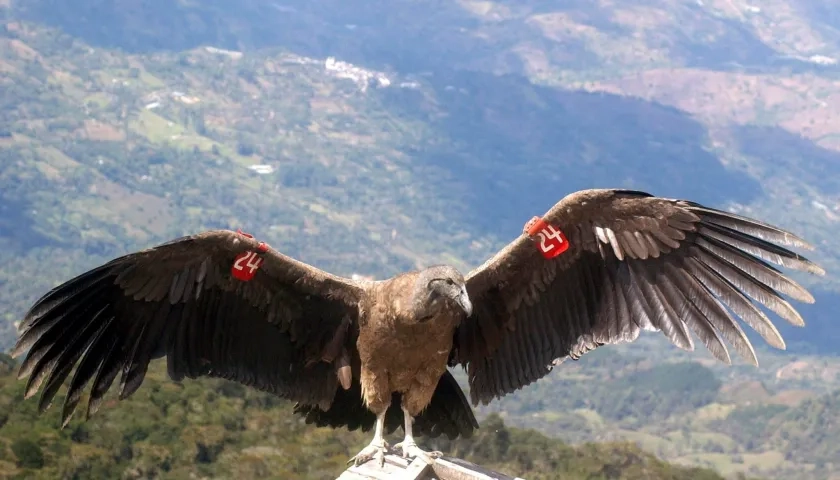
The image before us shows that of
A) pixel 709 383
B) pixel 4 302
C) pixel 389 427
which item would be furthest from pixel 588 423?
pixel 389 427

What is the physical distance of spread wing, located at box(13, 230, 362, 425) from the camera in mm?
8742

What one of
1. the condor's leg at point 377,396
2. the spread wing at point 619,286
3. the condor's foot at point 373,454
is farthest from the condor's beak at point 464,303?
the condor's foot at point 373,454

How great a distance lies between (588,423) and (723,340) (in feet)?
440

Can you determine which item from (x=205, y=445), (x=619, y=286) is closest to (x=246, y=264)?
(x=619, y=286)

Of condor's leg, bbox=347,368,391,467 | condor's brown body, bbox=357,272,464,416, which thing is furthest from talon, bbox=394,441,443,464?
condor's brown body, bbox=357,272,464,416

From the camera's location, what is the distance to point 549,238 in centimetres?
909

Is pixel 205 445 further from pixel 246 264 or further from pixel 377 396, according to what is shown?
pixel 246 264

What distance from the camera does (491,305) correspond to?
9.58 meters

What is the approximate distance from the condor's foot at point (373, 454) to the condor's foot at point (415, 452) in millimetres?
175

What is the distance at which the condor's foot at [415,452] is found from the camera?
834 cm

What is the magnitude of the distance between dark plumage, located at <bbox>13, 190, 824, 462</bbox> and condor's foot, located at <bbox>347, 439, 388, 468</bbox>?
0.02 metres

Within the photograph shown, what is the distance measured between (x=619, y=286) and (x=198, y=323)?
3.82m

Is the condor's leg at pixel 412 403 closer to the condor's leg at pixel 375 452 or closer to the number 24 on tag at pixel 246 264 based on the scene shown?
the condor's leg at pixel 375 452

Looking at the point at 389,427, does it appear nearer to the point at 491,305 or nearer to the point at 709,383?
the point at 491,305
